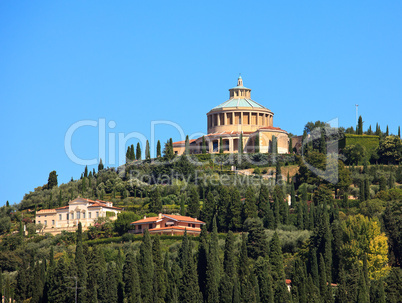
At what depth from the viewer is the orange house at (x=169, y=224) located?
84062 millimetres

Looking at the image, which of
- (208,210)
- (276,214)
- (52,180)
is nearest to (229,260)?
(276,214)

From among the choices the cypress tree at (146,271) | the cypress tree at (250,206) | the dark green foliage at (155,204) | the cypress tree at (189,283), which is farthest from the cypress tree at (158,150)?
the cypress tree at (189,283)

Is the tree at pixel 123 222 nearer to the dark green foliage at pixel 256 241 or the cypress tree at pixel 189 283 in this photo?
the dark green foliage at pixel 256 241

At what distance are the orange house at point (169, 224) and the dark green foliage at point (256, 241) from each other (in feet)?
25.9

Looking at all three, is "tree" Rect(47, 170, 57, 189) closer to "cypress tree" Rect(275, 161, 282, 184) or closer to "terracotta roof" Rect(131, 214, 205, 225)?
"terracotta roof" Rect(131, 214, 205, 225)

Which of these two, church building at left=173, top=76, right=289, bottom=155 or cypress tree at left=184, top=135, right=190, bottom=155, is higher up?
church building at left=173, top=76, right=289, bottom=155

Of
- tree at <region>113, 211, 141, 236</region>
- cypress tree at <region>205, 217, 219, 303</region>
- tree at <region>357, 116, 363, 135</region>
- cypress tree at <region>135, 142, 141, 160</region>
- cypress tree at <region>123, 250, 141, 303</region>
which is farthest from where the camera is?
cypress tree at <region>135, 142, 141, 160</region>

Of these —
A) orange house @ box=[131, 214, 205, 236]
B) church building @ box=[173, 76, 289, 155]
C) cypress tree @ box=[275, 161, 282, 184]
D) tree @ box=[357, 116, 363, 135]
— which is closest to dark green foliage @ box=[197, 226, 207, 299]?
orange house @ box=[131, 214, 205, 236]

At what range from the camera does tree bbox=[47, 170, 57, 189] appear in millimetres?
107688

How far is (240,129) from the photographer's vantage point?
121250 millimetres

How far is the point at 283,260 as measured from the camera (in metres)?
75.2

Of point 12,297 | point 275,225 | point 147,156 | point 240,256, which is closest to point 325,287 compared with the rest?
point 240,256

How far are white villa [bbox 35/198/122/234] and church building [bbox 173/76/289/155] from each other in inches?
970

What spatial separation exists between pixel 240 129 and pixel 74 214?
3459cm
